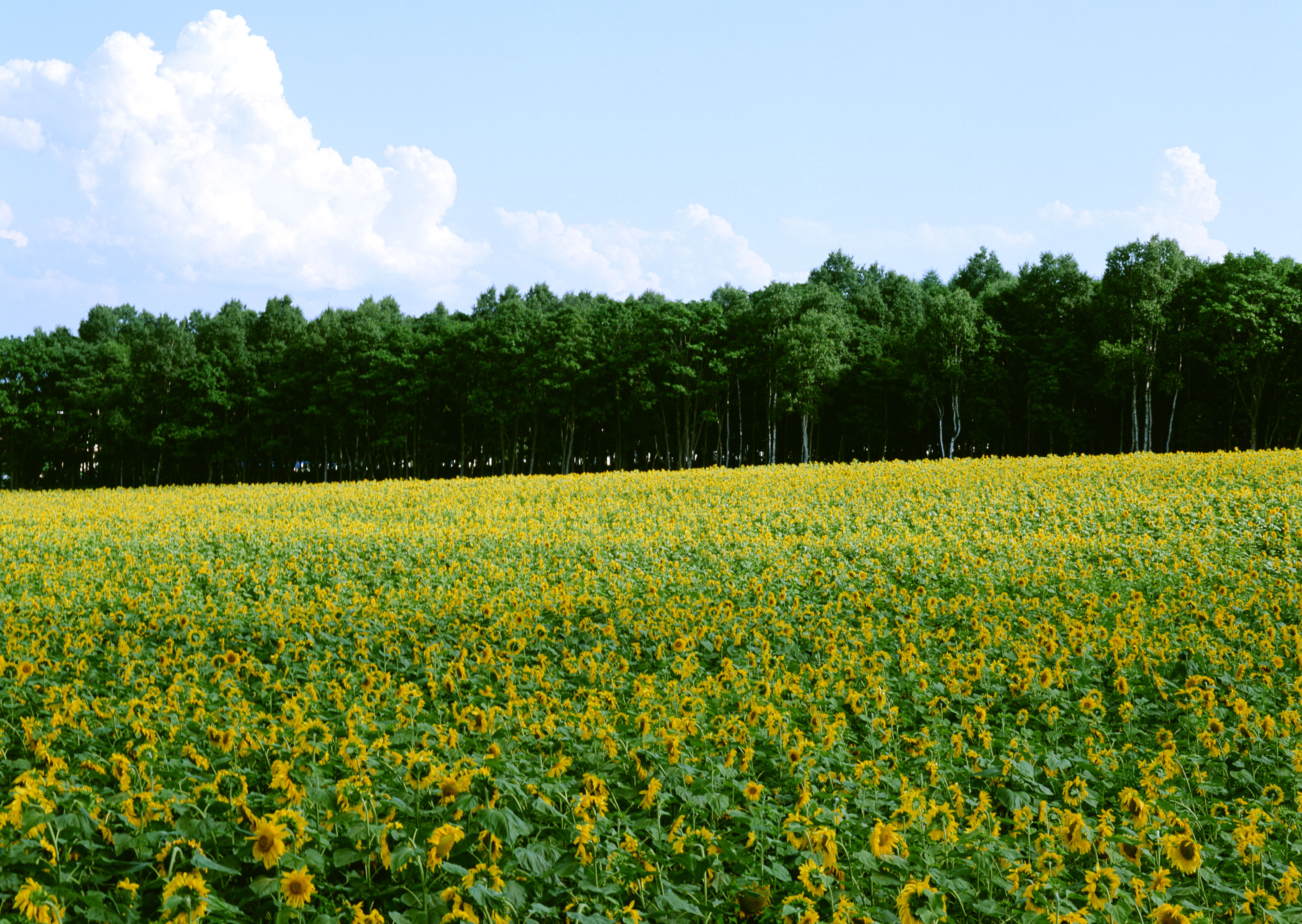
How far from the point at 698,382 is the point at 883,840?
4270cm

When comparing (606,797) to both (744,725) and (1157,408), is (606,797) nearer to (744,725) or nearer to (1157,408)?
(744,725)

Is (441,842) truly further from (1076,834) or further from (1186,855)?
(1186,855)

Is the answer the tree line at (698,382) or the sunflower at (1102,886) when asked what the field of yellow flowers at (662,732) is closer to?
the sunflower at (1102,886)

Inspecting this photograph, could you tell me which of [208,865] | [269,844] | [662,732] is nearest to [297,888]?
[269,844]

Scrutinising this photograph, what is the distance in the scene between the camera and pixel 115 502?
26.2 meters

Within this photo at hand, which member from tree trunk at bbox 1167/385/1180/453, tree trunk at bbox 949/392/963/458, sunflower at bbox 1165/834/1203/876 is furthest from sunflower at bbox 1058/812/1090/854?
tree trunk at bbox 949/392/963/458

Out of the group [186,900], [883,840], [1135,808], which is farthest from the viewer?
[1135,808]

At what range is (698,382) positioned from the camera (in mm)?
46031

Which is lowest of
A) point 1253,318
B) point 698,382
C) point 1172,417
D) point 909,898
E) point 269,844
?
point 909,898

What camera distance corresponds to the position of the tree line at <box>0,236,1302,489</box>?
130 feet

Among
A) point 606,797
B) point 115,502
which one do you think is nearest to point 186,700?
point 606,797

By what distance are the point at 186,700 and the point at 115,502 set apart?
934 inches

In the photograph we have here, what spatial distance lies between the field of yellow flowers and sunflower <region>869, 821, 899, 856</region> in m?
0.02

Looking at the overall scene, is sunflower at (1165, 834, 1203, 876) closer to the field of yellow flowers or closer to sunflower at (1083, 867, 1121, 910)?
the field of yellow flowers
